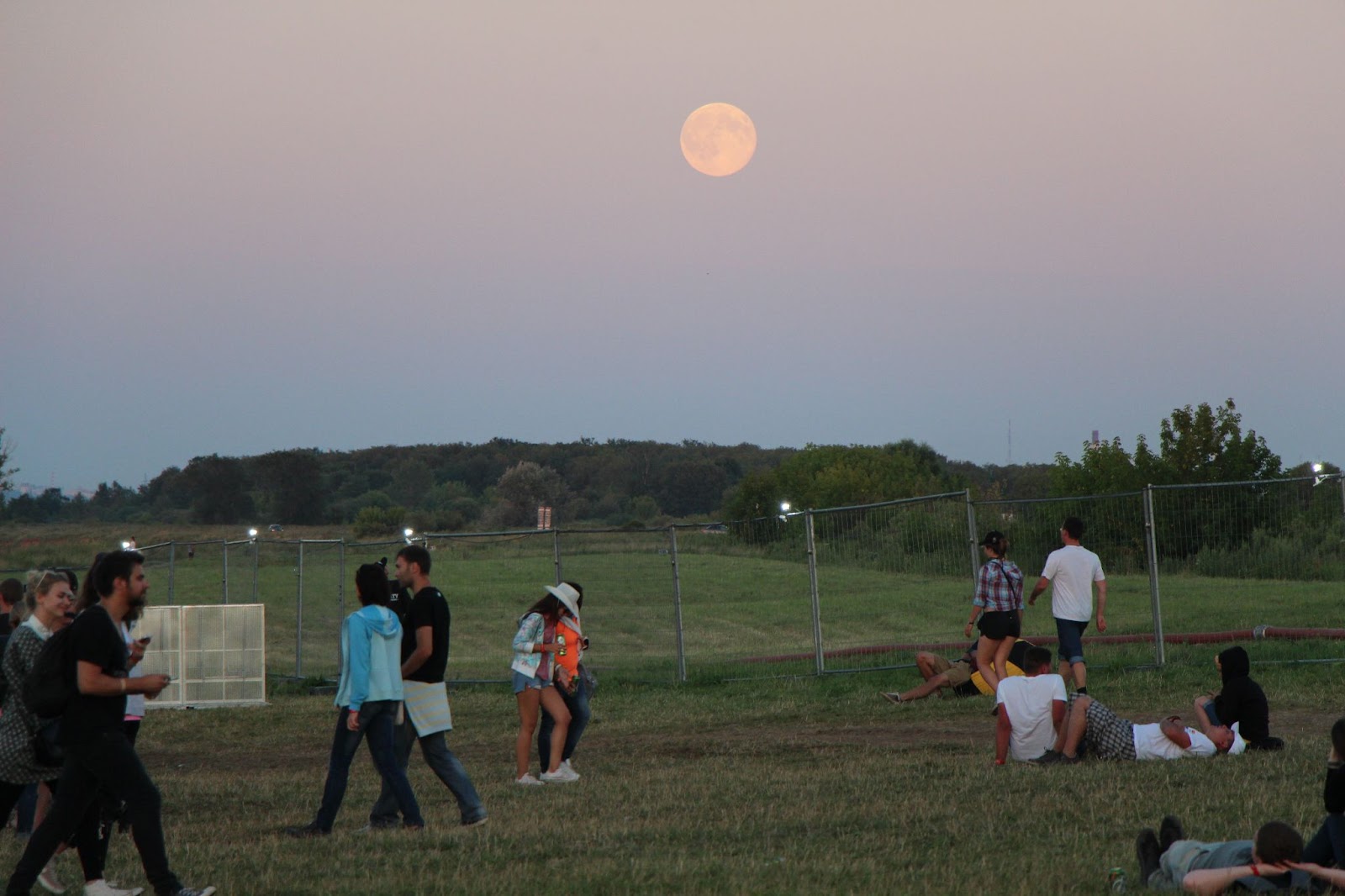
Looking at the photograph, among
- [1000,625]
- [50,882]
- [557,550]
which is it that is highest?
[557,550]

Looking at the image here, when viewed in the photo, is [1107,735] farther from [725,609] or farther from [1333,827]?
[725,609]

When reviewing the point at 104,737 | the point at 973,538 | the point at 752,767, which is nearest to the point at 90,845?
the point at 104,737

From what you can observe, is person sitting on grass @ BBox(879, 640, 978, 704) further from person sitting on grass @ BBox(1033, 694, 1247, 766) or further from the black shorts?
person sitting on grass @ BBox(1033, 694, 1247, 766)

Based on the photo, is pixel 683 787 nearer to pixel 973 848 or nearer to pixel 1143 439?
pixel 973 848

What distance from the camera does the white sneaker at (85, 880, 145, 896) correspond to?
730 centimetres

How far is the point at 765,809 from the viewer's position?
9.57m

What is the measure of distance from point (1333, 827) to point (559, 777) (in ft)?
21.7

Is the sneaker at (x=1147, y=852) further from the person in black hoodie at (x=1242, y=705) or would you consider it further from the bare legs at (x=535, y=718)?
the bare legs at (x=535, y=718)

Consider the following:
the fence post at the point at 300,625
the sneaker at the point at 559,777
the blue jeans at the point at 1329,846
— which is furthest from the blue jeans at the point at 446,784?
the fence post at the point at 300,625

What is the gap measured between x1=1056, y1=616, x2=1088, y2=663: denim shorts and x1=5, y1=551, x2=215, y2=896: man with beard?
403 inches

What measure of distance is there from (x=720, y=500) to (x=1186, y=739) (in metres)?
123

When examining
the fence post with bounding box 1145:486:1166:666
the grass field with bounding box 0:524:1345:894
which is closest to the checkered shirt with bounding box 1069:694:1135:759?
the grass field with bounding box 0:524:1345:894

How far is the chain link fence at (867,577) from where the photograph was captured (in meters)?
17.5

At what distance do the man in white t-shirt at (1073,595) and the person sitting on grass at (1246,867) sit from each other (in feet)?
26.7
